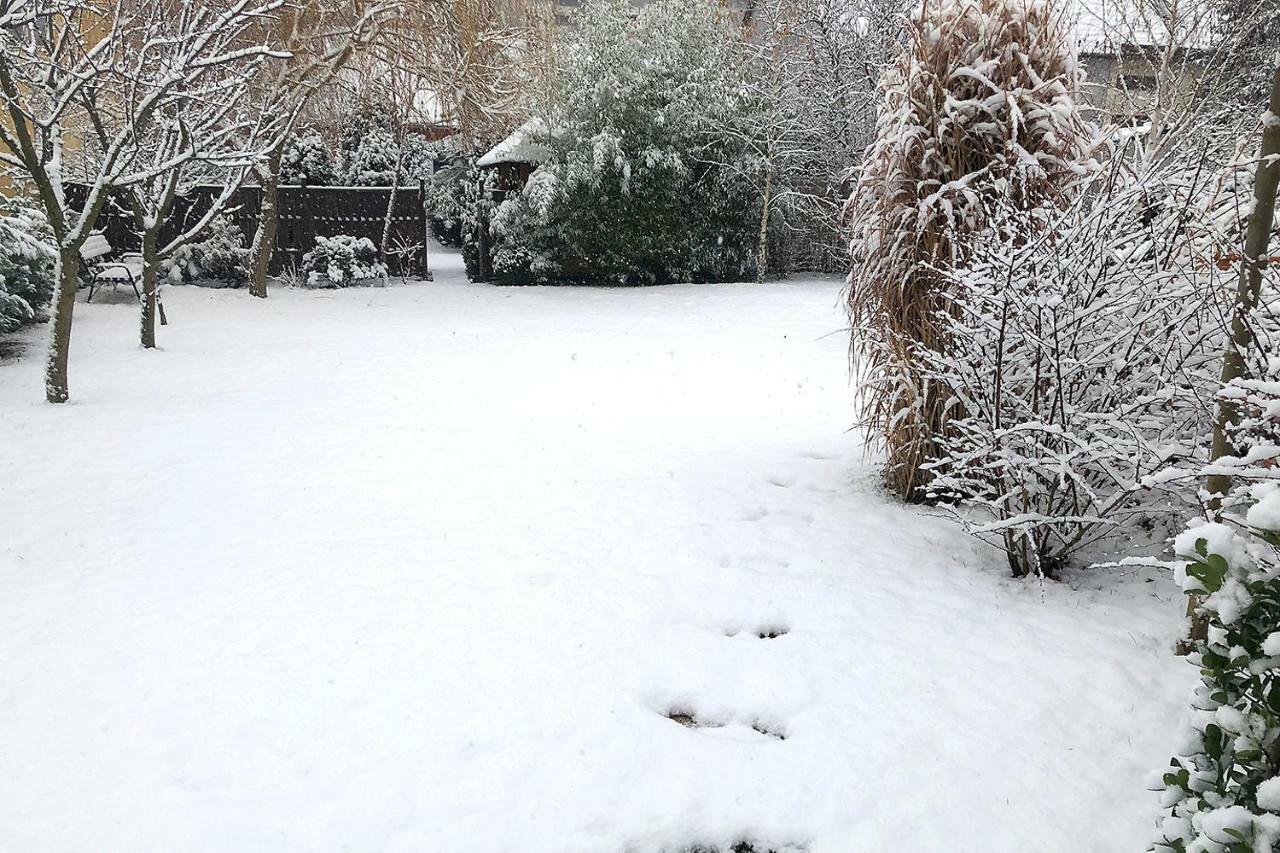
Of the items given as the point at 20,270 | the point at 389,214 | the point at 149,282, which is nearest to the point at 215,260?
the point at 389,214

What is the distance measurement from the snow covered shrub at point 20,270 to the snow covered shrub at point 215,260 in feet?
11.1

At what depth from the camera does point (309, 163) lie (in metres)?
14.9

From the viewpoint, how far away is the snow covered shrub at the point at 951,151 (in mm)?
4047

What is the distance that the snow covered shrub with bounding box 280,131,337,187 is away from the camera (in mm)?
14504

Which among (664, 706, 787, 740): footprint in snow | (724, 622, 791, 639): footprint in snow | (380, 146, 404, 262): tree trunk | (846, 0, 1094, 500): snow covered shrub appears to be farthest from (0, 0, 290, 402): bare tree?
(380, 146, 404, 262): tree trunk

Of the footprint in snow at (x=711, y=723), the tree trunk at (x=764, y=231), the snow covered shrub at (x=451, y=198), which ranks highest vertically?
the snow covered shrub at (x=451, y=198)

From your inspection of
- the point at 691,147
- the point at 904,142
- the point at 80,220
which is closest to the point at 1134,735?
the point at 904,142

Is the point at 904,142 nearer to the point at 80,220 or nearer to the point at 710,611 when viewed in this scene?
the point at 710,611

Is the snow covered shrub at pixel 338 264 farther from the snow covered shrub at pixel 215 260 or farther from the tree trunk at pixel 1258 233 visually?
the tree trunk at pixel 1258 233

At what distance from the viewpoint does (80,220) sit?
6.43m

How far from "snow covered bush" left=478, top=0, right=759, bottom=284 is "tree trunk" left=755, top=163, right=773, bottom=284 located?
26cm

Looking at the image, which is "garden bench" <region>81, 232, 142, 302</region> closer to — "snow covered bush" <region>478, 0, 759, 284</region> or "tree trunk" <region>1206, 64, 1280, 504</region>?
"snow covered bush" <region>478, 0, 759, 284</region>

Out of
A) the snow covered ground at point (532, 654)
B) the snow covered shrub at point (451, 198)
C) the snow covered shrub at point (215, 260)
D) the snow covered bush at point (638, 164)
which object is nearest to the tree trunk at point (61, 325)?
the snow covered ground at point (532, 654)

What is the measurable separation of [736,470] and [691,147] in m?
10.3
